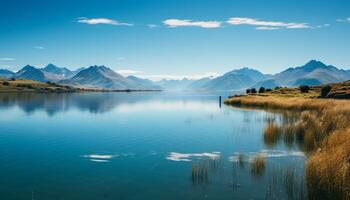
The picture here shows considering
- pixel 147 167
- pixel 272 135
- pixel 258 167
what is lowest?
pixel 147 167

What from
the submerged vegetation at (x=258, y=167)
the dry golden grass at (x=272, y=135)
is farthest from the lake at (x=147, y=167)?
the dry golden grass at (x=272, y=135)

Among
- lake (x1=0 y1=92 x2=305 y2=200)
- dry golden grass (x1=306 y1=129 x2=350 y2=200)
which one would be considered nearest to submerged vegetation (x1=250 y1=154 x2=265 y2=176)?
lake (x1=0 y1=92 x2=305 y2=200)

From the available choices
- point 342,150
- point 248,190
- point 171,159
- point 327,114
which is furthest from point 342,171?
point 327,114

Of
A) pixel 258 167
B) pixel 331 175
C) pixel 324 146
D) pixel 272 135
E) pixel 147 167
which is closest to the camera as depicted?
pixel 331 175

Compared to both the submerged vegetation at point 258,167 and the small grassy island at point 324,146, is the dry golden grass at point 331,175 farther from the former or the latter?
the submerged vegetation at point 258,167

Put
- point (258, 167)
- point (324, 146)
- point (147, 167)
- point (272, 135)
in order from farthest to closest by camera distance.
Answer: point (272, 135)
point (147, 167)
point (258, 167)
point (324, 146)

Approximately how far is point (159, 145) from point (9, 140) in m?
17.8

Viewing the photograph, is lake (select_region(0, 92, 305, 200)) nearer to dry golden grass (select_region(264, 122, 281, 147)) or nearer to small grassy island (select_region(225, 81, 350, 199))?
dry golden grass (select_region(264, 122, 281, 147))

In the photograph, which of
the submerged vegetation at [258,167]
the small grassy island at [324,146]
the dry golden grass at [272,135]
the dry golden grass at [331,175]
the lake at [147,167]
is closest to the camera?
the dry golden grass at [331,175]

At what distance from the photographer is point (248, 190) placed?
19.6 metres

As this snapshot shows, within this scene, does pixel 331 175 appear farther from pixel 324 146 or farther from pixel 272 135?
pixel 272 135

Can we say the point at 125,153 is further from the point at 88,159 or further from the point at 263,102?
the point at 263,102

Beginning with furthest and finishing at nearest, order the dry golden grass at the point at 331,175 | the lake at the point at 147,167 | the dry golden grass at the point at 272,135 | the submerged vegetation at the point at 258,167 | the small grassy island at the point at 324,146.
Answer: the dry golden grass at the point at 272,135 < the submerged vegetation at the point at 258,167 < the lake at the point at 147,167 < the small grassy island at the point at 324,146 < the dry golden grass at the point at 331,175

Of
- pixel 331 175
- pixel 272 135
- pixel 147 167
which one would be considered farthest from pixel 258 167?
pixel 272 135
